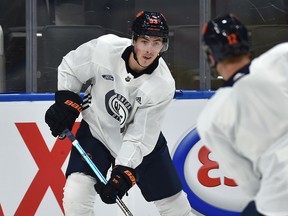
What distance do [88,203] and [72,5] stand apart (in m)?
1.35

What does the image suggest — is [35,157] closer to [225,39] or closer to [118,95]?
[118,95]

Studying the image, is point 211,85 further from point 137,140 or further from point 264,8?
point 137,140

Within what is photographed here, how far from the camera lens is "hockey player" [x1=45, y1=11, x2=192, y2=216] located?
121 inches

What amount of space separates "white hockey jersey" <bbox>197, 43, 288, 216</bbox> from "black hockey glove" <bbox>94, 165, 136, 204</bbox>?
98 cm

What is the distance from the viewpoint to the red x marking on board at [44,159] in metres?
3.91

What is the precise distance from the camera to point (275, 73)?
6.40ft

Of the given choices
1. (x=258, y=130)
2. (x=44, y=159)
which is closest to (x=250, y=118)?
(x=258, y=130)

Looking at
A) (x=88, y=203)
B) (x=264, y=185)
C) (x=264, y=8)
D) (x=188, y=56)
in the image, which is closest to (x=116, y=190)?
(x=88, y=203)

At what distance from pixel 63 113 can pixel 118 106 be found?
239 mm

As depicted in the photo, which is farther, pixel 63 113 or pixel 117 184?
pixel 63 113

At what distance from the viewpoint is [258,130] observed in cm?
190

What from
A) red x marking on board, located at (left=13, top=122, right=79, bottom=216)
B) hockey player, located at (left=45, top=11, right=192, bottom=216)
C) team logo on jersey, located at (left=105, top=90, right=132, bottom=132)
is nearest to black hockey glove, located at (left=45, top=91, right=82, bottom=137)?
hockey player, located at (left=45, top=11, right=192, bottom=216)

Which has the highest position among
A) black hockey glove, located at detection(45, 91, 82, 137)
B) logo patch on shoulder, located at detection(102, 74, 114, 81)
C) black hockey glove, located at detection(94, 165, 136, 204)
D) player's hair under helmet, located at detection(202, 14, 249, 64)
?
player's hair under helmet, located at detection(202, 14, 249, 64)

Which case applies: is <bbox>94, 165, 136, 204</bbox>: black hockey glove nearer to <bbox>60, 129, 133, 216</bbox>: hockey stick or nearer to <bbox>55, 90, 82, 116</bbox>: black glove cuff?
<bbox>60, 129, 133, 216</bbox>: hockey stick
